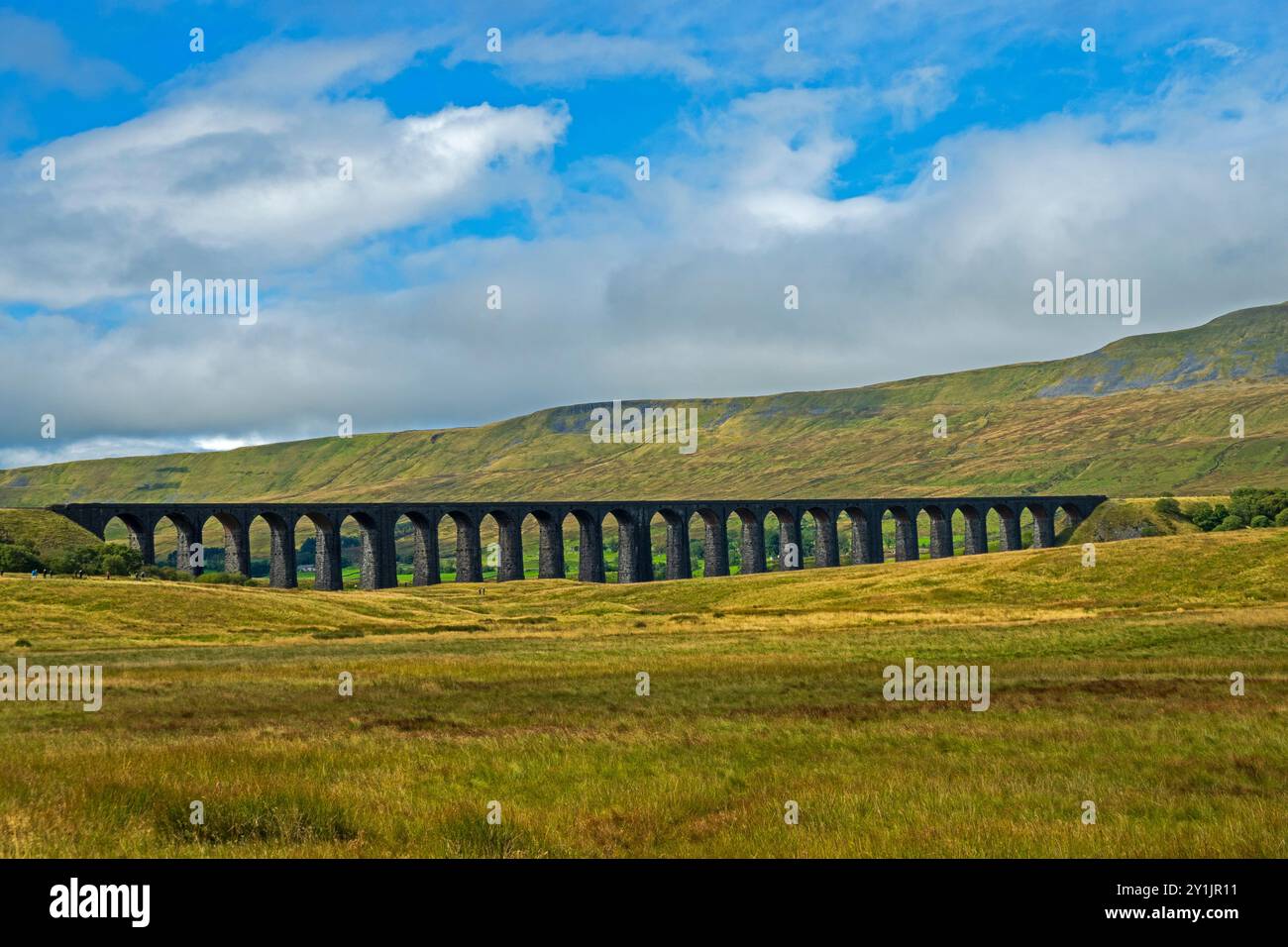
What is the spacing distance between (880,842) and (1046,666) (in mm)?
25791

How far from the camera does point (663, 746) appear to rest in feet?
69.2

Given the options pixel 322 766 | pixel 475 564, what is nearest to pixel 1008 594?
pixel 475 564

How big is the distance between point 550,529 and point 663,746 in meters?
107

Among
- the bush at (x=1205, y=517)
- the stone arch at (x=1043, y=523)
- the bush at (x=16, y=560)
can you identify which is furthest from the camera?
the stone arch at (x=1043, y=523)

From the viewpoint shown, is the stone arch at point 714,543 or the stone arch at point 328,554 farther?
the stone arch at point 714,543

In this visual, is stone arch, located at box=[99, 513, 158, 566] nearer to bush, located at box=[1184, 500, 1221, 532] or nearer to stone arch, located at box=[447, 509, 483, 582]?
stone arch, located at box=[447, 509, 483, 582]

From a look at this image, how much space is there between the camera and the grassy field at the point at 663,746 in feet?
44.3

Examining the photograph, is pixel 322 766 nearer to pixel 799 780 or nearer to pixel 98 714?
pixel 799 780

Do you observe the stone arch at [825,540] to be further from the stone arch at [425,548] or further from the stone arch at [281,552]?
the stone arch at [281,552]

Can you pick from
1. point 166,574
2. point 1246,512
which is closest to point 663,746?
point 166,574

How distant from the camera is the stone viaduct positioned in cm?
10525

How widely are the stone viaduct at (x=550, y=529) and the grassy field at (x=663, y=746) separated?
49.4 m

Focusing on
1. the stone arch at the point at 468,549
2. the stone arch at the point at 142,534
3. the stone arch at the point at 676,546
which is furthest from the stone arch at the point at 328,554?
the stone arch at the point at 676,546

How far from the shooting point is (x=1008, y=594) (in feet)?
266
